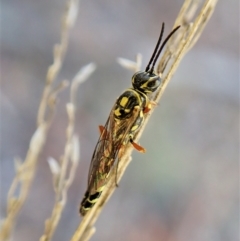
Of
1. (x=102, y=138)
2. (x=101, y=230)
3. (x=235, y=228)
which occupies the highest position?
(x=102, y=138)

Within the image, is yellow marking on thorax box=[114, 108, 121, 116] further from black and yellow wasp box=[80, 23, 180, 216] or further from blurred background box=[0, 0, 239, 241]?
blurred background box=[0, 0, 239, 241]

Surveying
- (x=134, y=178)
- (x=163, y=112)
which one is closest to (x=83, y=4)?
(x=163, y=112)

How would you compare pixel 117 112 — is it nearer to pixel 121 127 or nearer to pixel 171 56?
pixel 121 127

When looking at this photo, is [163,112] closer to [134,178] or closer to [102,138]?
[134,178]

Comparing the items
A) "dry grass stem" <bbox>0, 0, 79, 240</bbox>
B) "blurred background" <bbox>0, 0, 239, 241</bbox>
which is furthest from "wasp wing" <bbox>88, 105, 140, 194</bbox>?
"blurred background" <bbox>0, 0, 239, 241</bbox>

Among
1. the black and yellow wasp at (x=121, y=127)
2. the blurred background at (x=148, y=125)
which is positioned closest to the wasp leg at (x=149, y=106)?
the black and yellow wasp at (x=121, y=127)

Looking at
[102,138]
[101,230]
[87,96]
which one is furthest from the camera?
[87,96]
